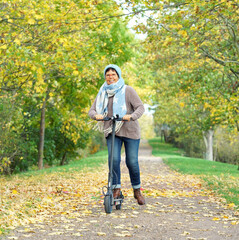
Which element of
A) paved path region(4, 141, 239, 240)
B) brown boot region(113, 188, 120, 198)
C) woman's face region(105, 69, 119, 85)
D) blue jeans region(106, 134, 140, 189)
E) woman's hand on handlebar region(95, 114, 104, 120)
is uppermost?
woman's face region(105, 69, 119, 85)

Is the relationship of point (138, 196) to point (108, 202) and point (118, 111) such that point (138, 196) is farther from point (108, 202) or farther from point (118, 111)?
point (118, 111)

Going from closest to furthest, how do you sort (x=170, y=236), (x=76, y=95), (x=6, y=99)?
(x=170, y=236) < (x=6, y=99) < (x=76, y=95)

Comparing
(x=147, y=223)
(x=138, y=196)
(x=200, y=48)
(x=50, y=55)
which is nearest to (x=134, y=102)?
(x=138, y=196)

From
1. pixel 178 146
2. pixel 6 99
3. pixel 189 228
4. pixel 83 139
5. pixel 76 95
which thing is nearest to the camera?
pixel 189 228

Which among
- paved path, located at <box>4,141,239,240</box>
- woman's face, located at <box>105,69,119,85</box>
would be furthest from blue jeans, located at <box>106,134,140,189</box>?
woman's face, located at <box>105,69,119,85</box>

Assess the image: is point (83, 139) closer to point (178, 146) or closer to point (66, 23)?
point (66, 23)

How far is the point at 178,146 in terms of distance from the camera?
5544cm

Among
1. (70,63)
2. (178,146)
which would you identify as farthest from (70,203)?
(178,146)

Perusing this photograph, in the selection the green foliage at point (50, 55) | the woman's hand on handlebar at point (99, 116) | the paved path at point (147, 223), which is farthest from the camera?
the green foliage at point (50, 55)

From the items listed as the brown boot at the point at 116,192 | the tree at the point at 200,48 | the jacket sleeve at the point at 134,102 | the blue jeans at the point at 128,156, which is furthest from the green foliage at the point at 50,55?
the brown boot at the point at 116,192

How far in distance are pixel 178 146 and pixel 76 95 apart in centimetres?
3921

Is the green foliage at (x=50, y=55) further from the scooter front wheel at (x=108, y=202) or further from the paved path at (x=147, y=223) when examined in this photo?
the paved path at (x=147, y=223)

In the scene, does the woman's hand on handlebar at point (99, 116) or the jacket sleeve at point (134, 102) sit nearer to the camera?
the woman's hand on handlebar at point (99, 116)

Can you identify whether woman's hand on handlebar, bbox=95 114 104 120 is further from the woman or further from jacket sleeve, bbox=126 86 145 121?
jacket sleeve, bbox=126 86 145 121
